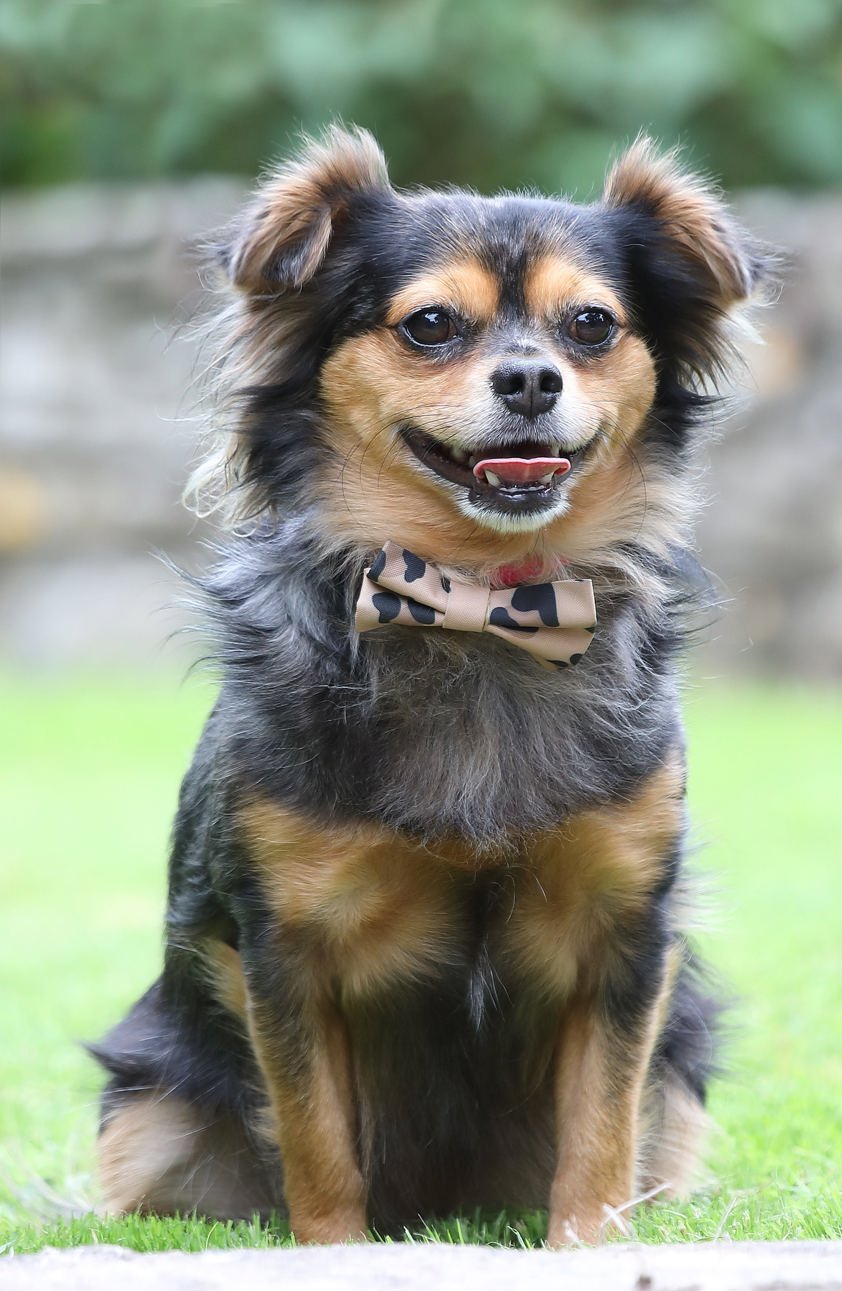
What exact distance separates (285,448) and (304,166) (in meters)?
0.58

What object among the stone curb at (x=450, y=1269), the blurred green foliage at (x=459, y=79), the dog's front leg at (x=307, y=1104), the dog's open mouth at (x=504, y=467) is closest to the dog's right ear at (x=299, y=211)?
the dog's open mouth at (x=504, y=467)

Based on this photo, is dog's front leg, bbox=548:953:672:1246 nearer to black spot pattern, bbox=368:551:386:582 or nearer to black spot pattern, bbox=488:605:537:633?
black spot pattern, bbox=488:605:537:633

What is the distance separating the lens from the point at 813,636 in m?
12.5

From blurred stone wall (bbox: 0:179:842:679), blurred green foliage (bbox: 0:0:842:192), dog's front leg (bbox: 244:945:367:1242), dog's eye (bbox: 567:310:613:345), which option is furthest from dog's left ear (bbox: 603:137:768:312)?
blurred green foliage (bbox: 0:0:842:192)

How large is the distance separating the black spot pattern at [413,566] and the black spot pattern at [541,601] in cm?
20

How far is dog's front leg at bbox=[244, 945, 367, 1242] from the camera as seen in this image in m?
3.34

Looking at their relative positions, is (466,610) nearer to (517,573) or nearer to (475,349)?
(517,573)

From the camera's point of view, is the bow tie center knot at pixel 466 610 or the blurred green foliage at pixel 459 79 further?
the blurred green foliage at pixel 459 79

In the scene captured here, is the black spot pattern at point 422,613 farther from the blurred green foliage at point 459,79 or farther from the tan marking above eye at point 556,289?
the blurred green foliage at point 459,79

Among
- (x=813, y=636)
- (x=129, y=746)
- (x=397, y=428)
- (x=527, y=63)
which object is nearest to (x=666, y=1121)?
(x=397, y=428)

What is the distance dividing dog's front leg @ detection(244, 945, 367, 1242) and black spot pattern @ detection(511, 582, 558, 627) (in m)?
0.82

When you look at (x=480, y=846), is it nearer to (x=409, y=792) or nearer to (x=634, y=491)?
(x=409, y=792)

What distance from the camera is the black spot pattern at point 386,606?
136 inches

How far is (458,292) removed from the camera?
11.4ft
